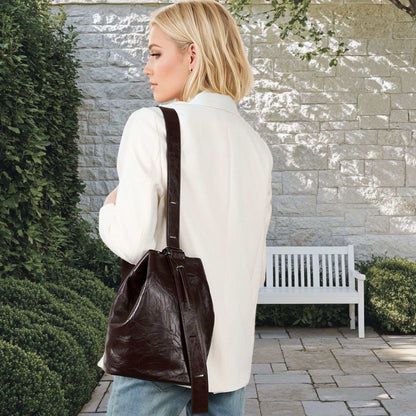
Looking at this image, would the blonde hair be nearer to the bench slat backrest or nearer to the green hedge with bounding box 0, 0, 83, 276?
the green hedge with bounding box 0, 0, 83, 276

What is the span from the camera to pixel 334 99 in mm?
7418

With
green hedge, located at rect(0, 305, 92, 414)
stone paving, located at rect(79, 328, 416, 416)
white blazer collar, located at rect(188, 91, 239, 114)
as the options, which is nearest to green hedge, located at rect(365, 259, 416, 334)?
stone paving, located at rect(79, 328, 416, 416)

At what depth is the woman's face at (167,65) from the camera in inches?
58.2

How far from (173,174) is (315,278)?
5.94m

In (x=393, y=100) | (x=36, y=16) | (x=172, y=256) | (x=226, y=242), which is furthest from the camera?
(x=393, y=100)

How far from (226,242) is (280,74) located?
621 centimetres

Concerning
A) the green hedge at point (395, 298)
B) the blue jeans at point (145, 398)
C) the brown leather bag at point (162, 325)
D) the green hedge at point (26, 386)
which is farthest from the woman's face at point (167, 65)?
the green hedge at point (395, 298)

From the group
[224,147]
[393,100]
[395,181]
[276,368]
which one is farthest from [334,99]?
[224,147]

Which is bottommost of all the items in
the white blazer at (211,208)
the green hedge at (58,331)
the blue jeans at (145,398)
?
the green hedge at (58,331)

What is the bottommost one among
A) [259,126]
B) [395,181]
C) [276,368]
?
[276,368]

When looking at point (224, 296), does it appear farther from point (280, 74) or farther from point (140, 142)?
point (280, 74)

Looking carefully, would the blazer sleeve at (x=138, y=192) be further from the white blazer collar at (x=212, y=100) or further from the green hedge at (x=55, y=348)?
the green hedge at (x=55, y=348)

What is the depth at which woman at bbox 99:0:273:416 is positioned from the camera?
134 cm

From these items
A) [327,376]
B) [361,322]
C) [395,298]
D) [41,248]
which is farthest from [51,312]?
[395,298]
